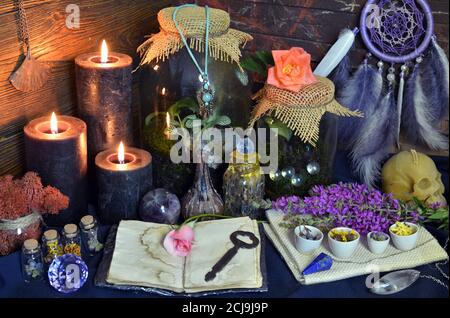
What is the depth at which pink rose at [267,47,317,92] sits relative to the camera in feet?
3.76

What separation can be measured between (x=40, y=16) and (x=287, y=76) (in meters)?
0.47

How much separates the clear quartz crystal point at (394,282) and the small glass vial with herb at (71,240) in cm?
49

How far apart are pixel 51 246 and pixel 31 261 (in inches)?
1.8

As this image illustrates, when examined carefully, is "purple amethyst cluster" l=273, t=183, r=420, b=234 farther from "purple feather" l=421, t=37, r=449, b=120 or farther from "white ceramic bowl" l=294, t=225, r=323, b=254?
"purple feather" l=421, t=37, r=449, b=120

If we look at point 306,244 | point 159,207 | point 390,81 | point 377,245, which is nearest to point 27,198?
point 159,207

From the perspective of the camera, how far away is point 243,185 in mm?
1170

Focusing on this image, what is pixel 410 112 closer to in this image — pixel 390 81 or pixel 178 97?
pixel 390 81

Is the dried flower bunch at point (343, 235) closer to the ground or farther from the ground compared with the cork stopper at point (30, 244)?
closer to the ground

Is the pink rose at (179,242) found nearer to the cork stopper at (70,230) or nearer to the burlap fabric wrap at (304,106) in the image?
the cork stopper at (70,230)

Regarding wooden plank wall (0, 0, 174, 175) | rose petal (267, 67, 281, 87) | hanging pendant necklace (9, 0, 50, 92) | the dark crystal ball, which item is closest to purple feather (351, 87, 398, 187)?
rose petal (267, 67, 281, 87)

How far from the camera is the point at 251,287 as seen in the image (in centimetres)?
99

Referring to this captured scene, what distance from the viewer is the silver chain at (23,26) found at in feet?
3.64

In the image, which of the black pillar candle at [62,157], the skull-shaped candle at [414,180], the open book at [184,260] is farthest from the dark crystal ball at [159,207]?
the skull-shaped candle at [414,180]
